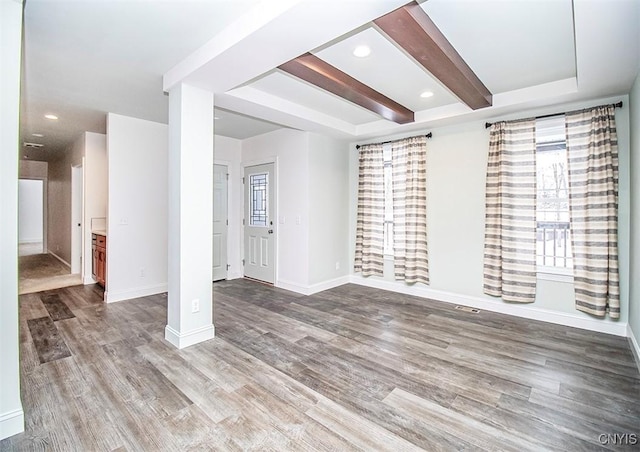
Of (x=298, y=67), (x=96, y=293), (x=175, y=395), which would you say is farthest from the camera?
(x=96, y=293)

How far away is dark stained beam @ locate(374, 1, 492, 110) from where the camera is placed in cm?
205

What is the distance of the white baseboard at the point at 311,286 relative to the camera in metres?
4.84

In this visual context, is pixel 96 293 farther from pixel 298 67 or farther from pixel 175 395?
pixel 298 67

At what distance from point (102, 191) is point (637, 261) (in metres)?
6.89

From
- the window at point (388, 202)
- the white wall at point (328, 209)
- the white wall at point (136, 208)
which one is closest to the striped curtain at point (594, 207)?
the window at point (388, 202)

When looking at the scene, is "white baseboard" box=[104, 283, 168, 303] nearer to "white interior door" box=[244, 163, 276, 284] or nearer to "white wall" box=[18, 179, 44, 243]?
"white interior door" box=[244, 163, 276, 284]

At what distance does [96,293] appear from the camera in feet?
15.4

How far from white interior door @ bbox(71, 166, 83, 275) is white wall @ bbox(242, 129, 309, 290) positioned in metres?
3.65

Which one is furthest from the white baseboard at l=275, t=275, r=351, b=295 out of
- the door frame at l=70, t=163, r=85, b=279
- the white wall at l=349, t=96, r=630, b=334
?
the door frame at l=70, t=163, r=85, b=279

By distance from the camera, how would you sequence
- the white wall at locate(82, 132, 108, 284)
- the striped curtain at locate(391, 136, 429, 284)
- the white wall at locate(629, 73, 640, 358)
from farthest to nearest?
the white wall at locate(82, 132, 108, 284), the striped curtain at locate(391, 136, 429, 284), the white wall at locate(629, 73, 640, 358)

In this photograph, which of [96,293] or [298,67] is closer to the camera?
[298,67]

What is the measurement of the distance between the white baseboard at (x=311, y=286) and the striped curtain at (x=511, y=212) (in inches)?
89.4

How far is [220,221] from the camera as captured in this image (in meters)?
5.67

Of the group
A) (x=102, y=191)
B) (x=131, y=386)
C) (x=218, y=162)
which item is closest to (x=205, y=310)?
(x=131, y=386)
